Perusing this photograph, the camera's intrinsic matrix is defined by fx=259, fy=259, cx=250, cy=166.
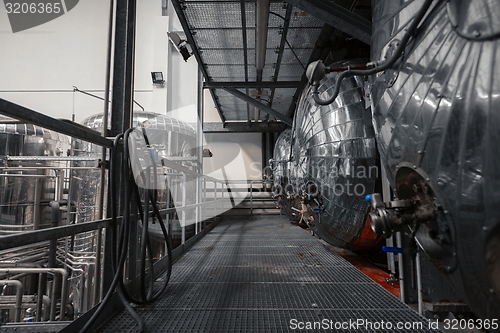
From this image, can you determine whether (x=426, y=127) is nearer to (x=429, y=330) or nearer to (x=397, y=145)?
(x=397, y=145)

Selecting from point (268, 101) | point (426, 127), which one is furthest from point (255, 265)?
point (268, 101)

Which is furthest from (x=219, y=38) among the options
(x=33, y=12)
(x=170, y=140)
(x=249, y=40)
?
(x=33, y=12)

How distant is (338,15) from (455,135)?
64.0 inches

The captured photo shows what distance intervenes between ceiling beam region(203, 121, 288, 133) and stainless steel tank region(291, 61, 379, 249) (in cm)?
445

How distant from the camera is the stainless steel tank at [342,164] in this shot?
1.73 meters

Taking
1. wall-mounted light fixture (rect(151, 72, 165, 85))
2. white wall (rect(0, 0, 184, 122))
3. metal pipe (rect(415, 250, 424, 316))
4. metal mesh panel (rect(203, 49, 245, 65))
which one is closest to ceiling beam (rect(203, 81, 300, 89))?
metal mesh panel (rect(203, 49, 245, 65))

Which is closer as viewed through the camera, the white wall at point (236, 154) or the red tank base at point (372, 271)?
the red tank base at point (372, 271)

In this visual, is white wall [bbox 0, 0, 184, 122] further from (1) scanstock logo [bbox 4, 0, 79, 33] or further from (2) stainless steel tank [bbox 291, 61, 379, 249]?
(2) stainless steel tank [bbox 291, 61, 379, 249]

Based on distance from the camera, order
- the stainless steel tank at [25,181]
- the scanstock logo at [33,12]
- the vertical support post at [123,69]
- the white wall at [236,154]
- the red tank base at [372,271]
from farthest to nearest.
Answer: the white wall at [236,154] < the scanstock logo at [33,12] < the stainless steel tank at [25,181] < the red tank base at [372,271] < the vertical support post at [123,69]

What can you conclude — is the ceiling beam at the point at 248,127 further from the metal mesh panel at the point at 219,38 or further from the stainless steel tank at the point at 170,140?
the metal mesh panel at the point at 219,38

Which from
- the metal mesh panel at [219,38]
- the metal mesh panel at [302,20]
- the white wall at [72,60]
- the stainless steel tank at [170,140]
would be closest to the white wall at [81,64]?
the white wall at [72,60]

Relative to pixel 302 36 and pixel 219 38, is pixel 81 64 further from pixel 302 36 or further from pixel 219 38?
pixel 302 36

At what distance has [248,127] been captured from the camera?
6734 millimetres

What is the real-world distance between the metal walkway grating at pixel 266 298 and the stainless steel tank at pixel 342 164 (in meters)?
0.33
